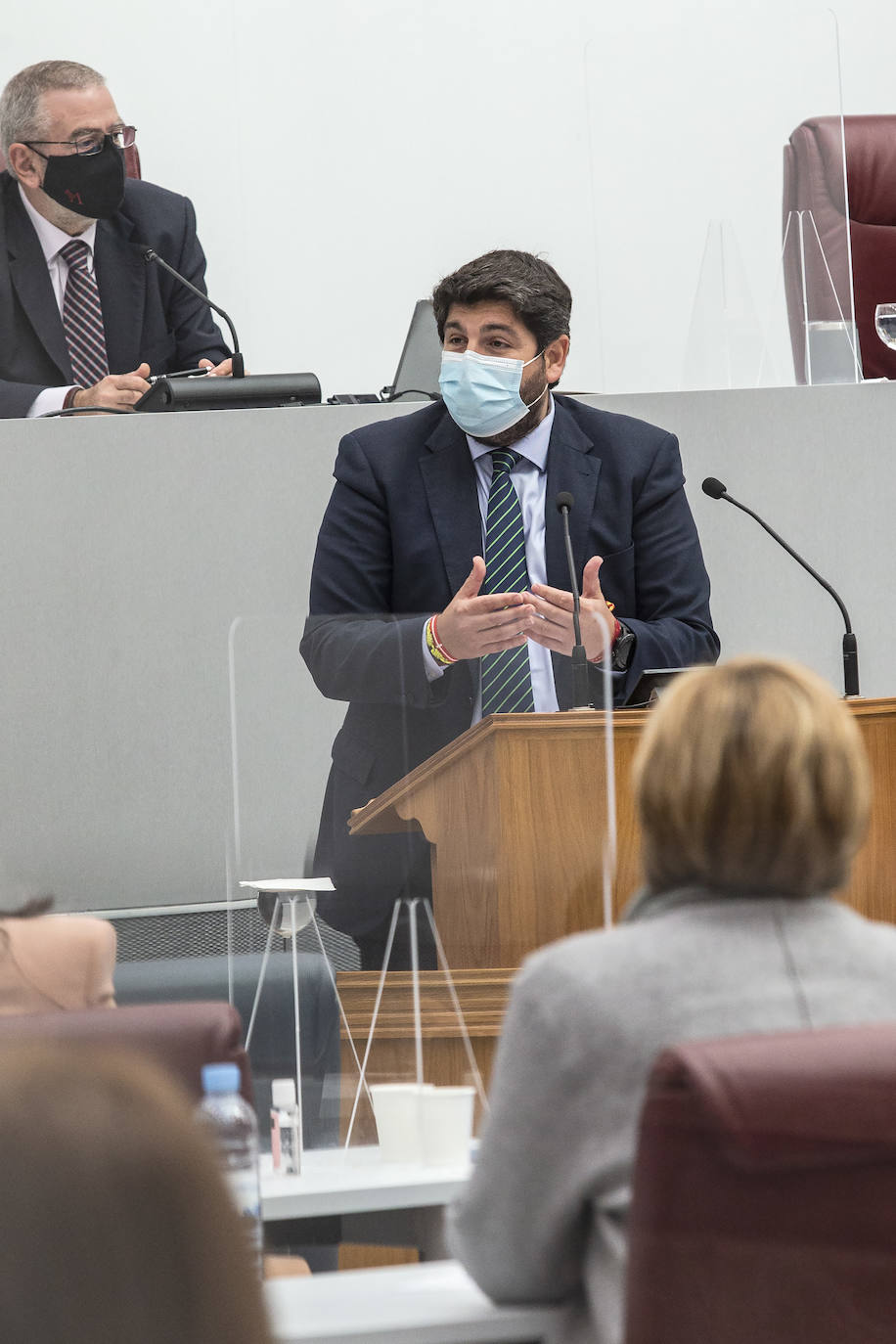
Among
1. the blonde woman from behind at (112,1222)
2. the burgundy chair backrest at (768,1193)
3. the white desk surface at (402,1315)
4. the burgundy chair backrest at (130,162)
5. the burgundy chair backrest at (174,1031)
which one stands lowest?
the white desk surface at (402,1315)

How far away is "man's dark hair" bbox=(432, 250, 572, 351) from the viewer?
267 centimetres

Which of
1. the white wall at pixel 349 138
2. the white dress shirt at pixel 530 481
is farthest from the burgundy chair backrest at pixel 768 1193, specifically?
the white wall at pixel 349 138

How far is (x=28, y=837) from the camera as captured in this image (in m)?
1.99

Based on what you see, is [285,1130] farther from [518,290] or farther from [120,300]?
[120,300]

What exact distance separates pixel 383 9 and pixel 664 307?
2.19 m

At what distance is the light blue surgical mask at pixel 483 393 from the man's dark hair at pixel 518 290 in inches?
3.7

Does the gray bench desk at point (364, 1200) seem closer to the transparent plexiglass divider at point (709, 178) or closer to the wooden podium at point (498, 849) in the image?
the wooden podium at point (498, 849)

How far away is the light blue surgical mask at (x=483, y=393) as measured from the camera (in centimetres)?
Result: 258

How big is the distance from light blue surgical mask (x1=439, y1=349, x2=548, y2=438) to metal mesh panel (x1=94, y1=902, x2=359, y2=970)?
1.05 m

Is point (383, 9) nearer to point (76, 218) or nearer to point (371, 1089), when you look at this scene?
point (76, 218)

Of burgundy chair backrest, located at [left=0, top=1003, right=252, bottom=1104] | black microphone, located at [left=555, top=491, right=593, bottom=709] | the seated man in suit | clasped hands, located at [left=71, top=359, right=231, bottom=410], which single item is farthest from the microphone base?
the seated man in suit

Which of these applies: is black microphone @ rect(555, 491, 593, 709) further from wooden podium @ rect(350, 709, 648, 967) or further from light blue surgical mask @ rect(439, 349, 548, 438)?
light blue surgical mask @ rect(439, 349, 548, 438)

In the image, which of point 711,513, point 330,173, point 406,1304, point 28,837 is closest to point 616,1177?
point 406,1304

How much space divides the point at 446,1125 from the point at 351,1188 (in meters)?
0.12
